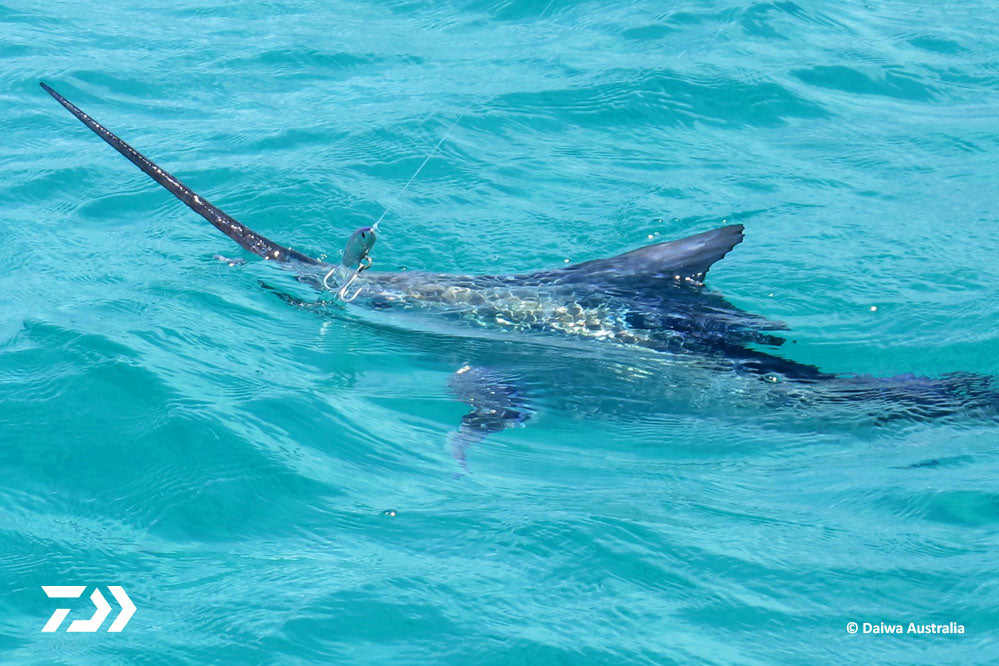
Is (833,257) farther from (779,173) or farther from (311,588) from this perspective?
(311,588)

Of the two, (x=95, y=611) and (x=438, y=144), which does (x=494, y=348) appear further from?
(x=438, y=144)

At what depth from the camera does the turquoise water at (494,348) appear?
5.56 meters

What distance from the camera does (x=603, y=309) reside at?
837 centimetres

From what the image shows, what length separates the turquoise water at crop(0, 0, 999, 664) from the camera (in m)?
5.56

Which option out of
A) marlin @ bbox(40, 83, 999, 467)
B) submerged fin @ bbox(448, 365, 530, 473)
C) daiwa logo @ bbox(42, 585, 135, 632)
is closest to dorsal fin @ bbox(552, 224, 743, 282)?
marlin @ bbox(40, 83, 999, 467)

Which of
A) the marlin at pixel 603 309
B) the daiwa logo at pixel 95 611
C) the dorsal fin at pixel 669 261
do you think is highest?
the dorsal fin at pixel 669 261

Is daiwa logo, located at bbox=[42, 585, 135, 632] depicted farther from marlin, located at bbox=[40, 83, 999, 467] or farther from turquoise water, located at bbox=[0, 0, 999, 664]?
marlin, located at bbox=[40, 83, 999, 467]

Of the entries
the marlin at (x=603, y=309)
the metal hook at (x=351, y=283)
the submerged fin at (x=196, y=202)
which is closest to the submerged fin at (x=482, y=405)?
the marlin at (x=603, y=309)

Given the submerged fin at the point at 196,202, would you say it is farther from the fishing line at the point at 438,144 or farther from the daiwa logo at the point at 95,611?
the daiwa logo at the point at 95,611

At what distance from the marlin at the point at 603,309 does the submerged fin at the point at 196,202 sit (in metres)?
0.01

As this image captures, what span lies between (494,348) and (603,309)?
867 mm

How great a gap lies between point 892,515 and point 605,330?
2.57 meters

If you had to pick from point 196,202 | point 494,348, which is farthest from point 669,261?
point 196,202

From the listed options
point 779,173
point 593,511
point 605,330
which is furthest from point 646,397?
point 779,173
